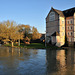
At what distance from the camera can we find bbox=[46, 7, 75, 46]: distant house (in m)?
46.4

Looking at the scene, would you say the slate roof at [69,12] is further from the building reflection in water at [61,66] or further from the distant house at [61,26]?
the building reflection in water at [61,66]

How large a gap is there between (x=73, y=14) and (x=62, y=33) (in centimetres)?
954

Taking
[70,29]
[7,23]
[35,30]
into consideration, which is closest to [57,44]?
[70,29]

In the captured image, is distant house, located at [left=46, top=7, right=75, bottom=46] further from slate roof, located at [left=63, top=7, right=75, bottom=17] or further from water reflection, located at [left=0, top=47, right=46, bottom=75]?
water reflection, located at [left=0, top=47, right=46, bottom=75]

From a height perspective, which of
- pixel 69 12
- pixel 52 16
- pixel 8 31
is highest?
pixel 69 12

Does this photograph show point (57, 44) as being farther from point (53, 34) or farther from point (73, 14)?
point (73, 14)

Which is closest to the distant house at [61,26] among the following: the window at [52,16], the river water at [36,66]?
the window at [52,16]

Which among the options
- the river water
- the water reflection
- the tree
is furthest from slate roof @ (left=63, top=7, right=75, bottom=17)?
the water reflection

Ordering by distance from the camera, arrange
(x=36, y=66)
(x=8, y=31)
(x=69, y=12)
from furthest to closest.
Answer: (x=69, y=12) < (x=8, y=31) < (x=36, y=66)

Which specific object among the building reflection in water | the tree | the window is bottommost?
the building reflection in water

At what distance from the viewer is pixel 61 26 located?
47.1m

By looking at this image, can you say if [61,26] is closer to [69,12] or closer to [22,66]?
[69,12]

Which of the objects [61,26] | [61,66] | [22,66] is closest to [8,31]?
[61,26]

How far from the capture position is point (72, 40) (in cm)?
4666
